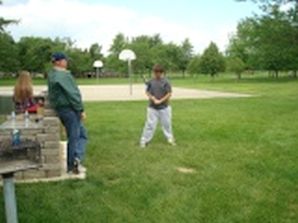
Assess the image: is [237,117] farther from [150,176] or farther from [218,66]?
[218,66]

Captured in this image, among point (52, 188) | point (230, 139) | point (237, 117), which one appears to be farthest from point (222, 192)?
point (237, 117)

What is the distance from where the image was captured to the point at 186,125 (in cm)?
1384

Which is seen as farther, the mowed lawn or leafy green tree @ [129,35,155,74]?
leafy green tree @ [129,35,155,74]

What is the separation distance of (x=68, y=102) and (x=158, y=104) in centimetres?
320

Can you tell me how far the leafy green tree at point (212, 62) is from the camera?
221 ft

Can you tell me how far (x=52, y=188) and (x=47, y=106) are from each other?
163cm

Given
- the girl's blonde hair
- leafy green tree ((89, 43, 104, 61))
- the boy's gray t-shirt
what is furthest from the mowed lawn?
leafy green tree ((89, 43, 104, 61))

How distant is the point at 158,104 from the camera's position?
10.4 metres

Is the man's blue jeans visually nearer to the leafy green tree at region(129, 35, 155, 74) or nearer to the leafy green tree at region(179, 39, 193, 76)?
the leafy green tree at region(129, 35, 155, 74)

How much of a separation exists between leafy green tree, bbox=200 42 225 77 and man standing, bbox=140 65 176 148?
5727cm

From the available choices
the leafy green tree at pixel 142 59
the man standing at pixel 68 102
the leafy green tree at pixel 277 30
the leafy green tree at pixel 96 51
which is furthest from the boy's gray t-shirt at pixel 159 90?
the leafy green tree at pixel 96 51

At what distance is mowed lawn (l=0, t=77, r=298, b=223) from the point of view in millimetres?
5785

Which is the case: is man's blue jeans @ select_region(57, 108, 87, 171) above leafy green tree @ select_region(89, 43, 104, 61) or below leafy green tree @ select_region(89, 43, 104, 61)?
below

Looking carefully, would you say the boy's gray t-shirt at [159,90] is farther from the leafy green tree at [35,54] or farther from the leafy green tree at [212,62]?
the leafy green tree at [35,54]
